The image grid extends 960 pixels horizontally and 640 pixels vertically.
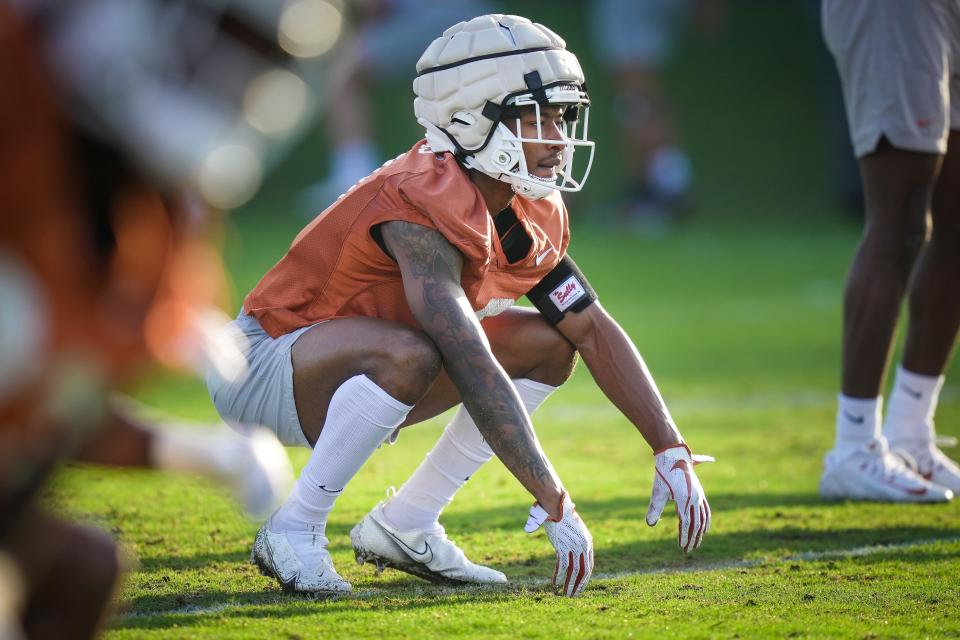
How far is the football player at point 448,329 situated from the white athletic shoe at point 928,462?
147 cm

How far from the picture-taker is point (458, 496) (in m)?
4.35

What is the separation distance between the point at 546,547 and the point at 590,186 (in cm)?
881

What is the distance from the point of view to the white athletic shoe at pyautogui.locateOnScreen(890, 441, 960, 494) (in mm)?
4445

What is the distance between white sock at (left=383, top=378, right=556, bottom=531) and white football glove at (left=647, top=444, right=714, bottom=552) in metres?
0.48

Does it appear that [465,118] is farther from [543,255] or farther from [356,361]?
[356,361]

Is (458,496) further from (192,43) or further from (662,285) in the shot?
(662,285)

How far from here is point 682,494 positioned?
3268 millimetres

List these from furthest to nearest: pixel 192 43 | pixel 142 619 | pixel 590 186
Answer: pixel 590 186 < pixel 142 619 < pixel 192 43

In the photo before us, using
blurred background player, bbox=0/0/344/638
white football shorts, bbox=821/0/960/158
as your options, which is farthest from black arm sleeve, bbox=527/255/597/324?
blurred background player, bbox=0/0/344/638

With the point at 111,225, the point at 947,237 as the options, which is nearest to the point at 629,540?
the point at 947,237

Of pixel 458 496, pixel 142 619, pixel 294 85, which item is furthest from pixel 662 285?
pixel 294 85

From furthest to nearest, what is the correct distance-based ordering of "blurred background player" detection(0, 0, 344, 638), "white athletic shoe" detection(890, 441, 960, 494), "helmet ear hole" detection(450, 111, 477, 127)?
"white athletic shoe" detection(890, 441, 960, 494) → "helmet ear hole" detection(450, 111, 477, 127) → "blurred background player" detection(0, 0, 344, 638)

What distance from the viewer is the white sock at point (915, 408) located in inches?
178

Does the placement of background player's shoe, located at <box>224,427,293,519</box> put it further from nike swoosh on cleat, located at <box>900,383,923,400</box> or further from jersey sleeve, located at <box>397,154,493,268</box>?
nike swoosh on cleat, located at <box>900,383,923,400</box>
